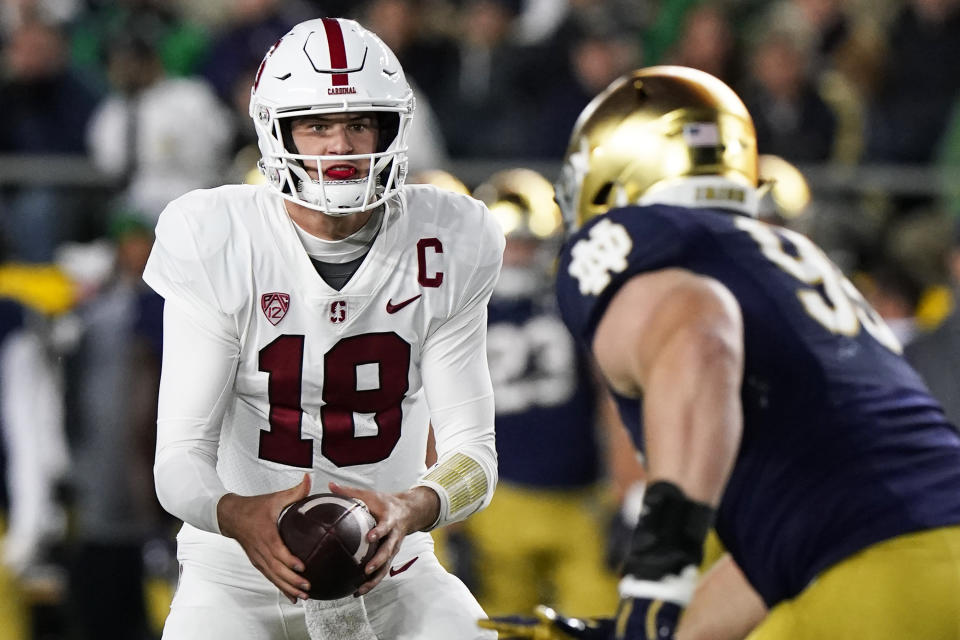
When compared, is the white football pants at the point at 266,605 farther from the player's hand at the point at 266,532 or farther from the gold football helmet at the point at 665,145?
the gold football helmet at the point at 665,145

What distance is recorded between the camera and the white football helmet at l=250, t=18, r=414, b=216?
296cm

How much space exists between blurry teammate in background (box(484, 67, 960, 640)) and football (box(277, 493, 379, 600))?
47 cm

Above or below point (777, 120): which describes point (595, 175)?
above

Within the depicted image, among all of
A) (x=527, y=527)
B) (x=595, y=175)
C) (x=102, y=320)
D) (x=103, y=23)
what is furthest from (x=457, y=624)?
(x=103, y=23)

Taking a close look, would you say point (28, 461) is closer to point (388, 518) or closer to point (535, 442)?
point (535, 442)

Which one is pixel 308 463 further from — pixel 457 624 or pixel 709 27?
pixel 709 27

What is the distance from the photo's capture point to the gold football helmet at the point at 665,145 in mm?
3182

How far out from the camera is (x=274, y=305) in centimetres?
296

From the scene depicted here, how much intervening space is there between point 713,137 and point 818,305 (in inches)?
20.5

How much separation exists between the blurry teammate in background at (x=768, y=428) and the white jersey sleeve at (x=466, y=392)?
0.73ft


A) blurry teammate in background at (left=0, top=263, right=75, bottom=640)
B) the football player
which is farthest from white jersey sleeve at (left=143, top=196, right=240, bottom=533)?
blurry teammate in background at (left=0, top=263, right=75, bottom=640)

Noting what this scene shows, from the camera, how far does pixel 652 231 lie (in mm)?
2852

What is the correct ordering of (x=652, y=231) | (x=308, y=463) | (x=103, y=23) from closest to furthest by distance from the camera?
(x=652, y=231) < (x=308, y=463) < (x=103, y=23)

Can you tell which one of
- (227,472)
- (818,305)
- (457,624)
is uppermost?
(818,305)
